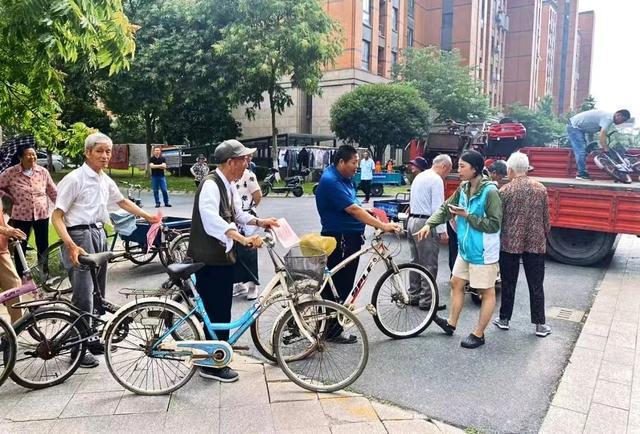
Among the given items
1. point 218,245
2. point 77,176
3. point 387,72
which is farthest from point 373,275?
point 387,72

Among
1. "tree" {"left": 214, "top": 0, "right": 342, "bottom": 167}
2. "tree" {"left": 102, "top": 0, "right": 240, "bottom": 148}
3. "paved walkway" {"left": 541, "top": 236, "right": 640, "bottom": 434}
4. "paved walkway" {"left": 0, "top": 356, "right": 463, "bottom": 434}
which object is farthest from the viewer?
"tree" {"left": 102, "top": 0, "right": 240, "bottom": 148}

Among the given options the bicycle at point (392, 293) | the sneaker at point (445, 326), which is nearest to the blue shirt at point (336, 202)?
the bicycle at point (392, 293)

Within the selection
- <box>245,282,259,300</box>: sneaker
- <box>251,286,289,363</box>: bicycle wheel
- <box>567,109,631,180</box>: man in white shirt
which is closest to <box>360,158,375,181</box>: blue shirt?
<box>567,109,631,180</box>: man in white shirt

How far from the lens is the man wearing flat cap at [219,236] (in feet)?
11.8

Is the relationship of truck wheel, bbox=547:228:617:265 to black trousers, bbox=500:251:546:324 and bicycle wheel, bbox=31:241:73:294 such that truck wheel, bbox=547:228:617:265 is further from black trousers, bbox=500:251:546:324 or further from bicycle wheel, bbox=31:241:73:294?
bicycle wheel, bbox=31:241:73:294

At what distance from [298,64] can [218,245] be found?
1952cm

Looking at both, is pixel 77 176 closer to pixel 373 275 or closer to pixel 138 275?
pixel 138 275

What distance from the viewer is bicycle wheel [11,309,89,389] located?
3.64m

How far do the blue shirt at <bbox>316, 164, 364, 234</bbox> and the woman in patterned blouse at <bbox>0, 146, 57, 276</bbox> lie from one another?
3.38m

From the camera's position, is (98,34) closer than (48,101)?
Yes

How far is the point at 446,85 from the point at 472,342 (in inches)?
1183

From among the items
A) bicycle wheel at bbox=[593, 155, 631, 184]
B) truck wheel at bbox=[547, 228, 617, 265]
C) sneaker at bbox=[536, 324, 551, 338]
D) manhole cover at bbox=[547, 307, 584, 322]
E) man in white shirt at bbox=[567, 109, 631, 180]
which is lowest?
manhole cover at bbox=[547, 307, 584, 322]

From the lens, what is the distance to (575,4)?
76875 mm

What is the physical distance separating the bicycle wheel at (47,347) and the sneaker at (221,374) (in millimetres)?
942
